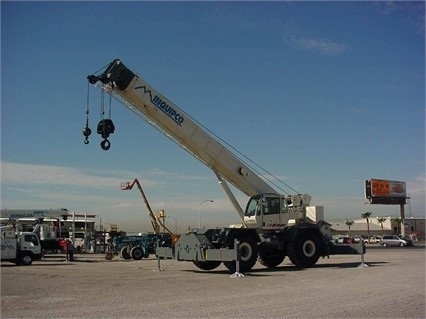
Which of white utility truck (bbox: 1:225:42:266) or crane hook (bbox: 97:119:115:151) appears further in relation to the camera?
white utility truck (bbox: 1:225:42:266)

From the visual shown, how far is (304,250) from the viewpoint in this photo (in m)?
23.2

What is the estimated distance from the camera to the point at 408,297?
12.8 meters

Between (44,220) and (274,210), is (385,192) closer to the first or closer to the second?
(44,220)

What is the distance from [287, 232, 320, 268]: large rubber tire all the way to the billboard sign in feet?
226

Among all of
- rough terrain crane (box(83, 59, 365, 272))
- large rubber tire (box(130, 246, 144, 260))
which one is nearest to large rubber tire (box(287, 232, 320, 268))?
rough terrain crane (box(83, 59, 365, 272))

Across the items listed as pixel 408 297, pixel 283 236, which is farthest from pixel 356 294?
pixel 283 236

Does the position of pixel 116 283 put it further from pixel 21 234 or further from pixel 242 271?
pixel 21 234

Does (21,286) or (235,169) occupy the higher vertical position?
(235,169)

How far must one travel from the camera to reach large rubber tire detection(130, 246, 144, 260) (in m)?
38.3

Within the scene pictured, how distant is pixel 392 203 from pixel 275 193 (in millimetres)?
75217

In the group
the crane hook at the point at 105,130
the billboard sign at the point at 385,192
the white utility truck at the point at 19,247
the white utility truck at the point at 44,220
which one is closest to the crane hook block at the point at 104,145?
the crane hook at the point at 105,130

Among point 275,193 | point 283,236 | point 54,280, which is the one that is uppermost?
point 275,193

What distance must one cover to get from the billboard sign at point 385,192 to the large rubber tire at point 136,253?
2336 inches

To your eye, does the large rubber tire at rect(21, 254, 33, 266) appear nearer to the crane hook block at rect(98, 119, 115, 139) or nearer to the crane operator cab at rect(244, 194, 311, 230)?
the crane hook block at rect(98, 119, 115, 139)
